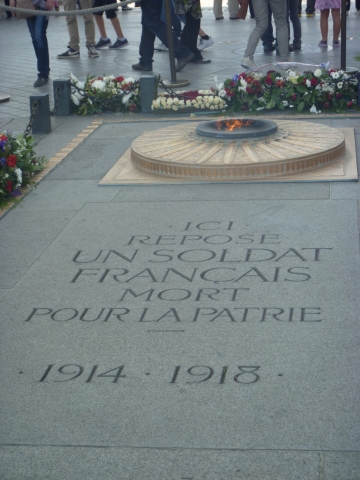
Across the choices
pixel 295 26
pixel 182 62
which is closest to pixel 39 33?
pixel 182 62

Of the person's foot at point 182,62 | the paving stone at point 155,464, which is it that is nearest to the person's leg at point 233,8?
the person's foot at point 182,62

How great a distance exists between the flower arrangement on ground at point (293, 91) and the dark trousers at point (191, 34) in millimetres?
2867

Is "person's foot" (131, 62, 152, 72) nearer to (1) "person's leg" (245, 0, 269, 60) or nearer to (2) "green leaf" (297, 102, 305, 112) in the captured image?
(1) "person's leg" (245, 0, 269, 60)

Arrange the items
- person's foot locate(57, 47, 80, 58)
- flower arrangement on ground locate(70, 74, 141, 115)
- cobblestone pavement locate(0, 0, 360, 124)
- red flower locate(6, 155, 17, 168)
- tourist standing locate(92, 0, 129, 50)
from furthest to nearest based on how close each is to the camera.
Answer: tourist standing locate(92, 0, 129, 50) < person's foot locate(57, 47, 80, 58) < cobblestone pavement locate(0, 0, 360, 124) < flower arrangement on ground locate(70, 74, 141, 115) < red flower locate(6, 155, 17, 168)

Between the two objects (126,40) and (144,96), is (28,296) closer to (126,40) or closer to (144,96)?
(144,96)

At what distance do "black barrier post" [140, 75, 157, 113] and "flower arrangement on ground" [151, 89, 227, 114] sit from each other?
148 mm

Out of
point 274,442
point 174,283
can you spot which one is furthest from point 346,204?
point 274,442

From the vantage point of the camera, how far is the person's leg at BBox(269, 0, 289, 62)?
32.9 feet

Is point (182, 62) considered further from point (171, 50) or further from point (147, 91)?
point (147, 91)

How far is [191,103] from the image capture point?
27.5ft

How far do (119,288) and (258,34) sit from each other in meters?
6.68

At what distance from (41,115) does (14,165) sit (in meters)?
2.06

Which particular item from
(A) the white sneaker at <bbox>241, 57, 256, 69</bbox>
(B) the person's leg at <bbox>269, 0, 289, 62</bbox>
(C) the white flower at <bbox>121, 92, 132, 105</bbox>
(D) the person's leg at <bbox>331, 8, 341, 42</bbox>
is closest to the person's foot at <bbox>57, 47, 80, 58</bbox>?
(B) the person's leg at <bbox>269, 0, 289, 62</bbox>

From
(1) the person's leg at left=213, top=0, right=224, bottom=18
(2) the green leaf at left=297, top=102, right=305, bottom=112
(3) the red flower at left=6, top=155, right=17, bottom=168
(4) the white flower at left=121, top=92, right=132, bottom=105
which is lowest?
(2) the green leaf at left=297, top=102, right=305, bottom=112
